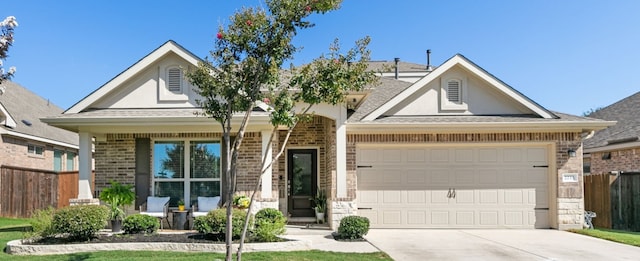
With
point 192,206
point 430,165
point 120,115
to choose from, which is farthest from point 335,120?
point 120,115

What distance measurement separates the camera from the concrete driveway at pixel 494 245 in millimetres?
8861

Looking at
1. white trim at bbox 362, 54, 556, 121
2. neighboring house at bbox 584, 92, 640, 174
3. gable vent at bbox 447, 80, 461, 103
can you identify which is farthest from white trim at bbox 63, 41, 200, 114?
neighboring house at bbox 584, 92, 640, 174

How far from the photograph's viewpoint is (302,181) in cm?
1451

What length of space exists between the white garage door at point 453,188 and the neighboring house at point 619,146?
4482 millimetres

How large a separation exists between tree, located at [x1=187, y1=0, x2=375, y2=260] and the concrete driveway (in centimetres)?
331

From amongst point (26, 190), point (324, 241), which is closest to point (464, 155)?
point (324, 241)

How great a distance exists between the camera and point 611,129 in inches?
709

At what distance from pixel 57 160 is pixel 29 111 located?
2504 millimetres

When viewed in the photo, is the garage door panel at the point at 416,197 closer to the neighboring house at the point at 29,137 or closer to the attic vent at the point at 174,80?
the attic vent at the point at 174,80

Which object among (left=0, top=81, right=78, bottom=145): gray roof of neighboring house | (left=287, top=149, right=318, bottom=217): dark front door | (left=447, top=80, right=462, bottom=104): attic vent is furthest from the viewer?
(left=0, top=81, right=78, bottom=145): gray roof of neighboring house

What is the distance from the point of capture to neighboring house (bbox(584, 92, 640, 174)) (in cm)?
1555

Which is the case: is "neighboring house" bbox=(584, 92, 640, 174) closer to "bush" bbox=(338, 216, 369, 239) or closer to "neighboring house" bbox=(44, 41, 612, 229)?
"neighboring house" bbox=(44, 41, 612, 229)

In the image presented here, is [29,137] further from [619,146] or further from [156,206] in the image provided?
[619,146]

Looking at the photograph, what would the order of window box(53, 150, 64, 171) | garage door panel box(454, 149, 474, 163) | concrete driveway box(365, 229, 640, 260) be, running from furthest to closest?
window box(53, 150, 64, 171)
garage door panel box(454, 149, 474, 163)
concrete driveway box(365, 229, 640, 260)
